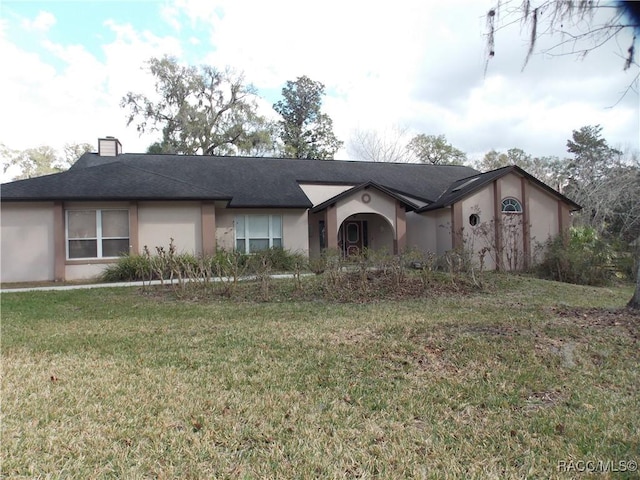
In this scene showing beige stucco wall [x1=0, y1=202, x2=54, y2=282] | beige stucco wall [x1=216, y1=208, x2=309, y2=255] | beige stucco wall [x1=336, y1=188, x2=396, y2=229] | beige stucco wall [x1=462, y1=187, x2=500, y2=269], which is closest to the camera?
beige stucco wall [x1=0, y1=202, x2=54, y2=282]

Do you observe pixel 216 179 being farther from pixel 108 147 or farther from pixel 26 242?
pixel 26 242

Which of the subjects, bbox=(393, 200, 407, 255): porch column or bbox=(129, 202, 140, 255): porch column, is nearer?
bbox=(129, 202, 140, 255): porch column

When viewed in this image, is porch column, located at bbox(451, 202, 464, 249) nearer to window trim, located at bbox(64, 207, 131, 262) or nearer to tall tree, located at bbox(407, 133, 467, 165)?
window trim, located at bbox(64, 207, 131, 262)

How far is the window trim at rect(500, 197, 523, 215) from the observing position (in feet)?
53.5

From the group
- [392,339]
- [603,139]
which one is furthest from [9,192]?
[603,139]

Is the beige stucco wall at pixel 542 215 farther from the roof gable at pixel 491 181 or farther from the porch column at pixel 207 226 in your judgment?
the porch column at pixel 207 226

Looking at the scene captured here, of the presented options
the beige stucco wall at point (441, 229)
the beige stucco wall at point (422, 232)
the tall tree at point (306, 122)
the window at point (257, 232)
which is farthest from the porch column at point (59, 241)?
the tall tree at point (306, 122)

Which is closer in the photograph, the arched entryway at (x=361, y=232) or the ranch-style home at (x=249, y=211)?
the ranch-style home at (x=249, y=211)

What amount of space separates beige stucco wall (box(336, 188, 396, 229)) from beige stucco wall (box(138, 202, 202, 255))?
18.9 feet

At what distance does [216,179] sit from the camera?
17.2 m

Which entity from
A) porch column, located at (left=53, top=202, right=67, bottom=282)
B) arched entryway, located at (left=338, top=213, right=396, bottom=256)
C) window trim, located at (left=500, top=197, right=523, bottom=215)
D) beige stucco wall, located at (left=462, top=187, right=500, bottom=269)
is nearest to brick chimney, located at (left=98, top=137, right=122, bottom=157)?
porch column, located at (left=53, top=202, right=67, bottom=282)

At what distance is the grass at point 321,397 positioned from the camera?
2469mm

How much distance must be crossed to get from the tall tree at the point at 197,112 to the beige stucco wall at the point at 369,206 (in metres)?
19.8

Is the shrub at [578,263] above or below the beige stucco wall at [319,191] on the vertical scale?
below
